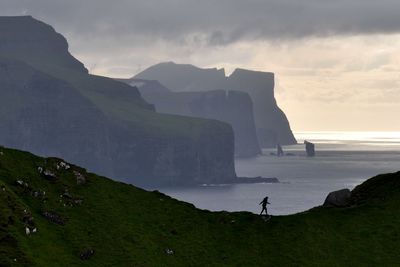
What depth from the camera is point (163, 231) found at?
79000 mm

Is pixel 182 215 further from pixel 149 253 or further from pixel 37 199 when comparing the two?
pixel 37 199

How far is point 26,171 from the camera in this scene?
266ft

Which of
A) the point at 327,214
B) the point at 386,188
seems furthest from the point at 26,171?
the point at 386,188

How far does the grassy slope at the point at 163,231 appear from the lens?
228 feet

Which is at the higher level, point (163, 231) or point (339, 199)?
point (339, 199)

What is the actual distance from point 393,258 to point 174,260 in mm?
24047

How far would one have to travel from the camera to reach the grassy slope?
228 feet

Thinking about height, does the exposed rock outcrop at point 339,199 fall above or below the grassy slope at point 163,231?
above

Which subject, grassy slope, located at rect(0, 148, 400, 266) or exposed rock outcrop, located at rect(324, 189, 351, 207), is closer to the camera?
grassy slope, located at rect(0, 148, 400, 266)

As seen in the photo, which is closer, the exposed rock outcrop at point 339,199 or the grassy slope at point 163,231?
the grassy slope at point 163,231

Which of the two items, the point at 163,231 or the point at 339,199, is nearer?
the point at 163,231

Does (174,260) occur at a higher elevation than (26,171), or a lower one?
lower

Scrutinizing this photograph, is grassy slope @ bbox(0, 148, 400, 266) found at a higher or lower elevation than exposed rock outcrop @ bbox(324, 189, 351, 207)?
lower

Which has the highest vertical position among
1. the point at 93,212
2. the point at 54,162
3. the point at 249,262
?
the point at 54,162
